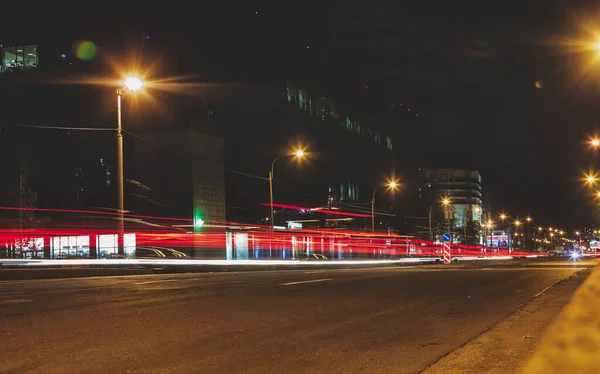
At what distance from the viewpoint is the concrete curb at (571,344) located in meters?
6.38

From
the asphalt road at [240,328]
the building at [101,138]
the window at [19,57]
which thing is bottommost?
the asphalt road at [240,328]

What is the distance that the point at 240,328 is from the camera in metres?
9.48

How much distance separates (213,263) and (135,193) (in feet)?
59.8

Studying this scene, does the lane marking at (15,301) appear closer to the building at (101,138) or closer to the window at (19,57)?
the building at (101,138)

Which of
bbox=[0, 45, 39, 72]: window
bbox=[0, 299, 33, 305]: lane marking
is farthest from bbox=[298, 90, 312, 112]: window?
bbox=[0, 299, 33, 305]: lane marking

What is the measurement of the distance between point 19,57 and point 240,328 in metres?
54.9

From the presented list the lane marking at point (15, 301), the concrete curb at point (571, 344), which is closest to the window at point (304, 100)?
the lane marking at point (15, 301)

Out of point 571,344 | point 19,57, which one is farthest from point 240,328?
point 19,57

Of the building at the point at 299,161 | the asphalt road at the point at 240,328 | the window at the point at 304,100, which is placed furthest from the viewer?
the window at the point at 304,100

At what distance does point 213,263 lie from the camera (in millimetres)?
34844

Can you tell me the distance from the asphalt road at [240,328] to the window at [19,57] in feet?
148

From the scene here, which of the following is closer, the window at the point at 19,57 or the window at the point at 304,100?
the window at the point at 19,57

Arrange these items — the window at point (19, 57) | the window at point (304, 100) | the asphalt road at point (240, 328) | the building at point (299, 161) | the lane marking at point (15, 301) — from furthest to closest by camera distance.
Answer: the window at point (304, 100) → the building at point (299, 161) → the window at point (19, 57) → the lane marking at point (15, 301) → the asphalt road at point (240, 328)

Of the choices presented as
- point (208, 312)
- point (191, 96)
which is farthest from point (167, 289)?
point (191, 96)
